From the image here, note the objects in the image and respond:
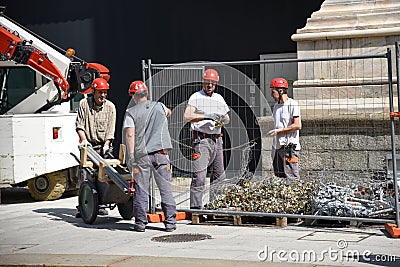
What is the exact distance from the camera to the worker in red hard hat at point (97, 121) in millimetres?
11578

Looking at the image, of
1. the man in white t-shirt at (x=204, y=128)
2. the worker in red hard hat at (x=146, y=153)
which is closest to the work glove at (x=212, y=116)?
the man in white t-shirt at (x=204, y=128)

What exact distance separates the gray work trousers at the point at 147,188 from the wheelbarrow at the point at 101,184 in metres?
0.23

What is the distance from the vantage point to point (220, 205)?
426 inches

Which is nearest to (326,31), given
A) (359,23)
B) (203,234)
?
(359,23)

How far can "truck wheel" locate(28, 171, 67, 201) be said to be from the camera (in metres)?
13.8

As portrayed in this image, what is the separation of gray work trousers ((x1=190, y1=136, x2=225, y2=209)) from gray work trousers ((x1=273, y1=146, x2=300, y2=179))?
798mm

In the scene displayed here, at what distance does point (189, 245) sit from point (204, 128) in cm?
212

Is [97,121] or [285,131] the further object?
[97,121]

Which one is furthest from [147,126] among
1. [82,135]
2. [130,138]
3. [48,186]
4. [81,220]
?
[48,186]

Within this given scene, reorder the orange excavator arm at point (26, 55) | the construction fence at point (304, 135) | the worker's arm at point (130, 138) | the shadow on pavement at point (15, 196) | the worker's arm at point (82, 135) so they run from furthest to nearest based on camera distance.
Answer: the shadow on pavement at point (15, 196) → the orange excavator arm at point (26, 55) → the worker's arm at point (82, 135) → the construction fence at point (304, 135) → the worker's arm at point (130, 138)

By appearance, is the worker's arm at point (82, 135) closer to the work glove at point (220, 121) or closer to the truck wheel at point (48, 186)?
the work glove at point (220, 121)

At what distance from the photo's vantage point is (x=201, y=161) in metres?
11.0

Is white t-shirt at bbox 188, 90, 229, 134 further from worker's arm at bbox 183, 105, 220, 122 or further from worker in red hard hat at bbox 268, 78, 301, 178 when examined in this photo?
worker in red hard hat at bbox 268, 78, 301, 178

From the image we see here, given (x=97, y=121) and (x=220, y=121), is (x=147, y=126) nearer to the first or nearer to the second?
(x=220, y=121)
